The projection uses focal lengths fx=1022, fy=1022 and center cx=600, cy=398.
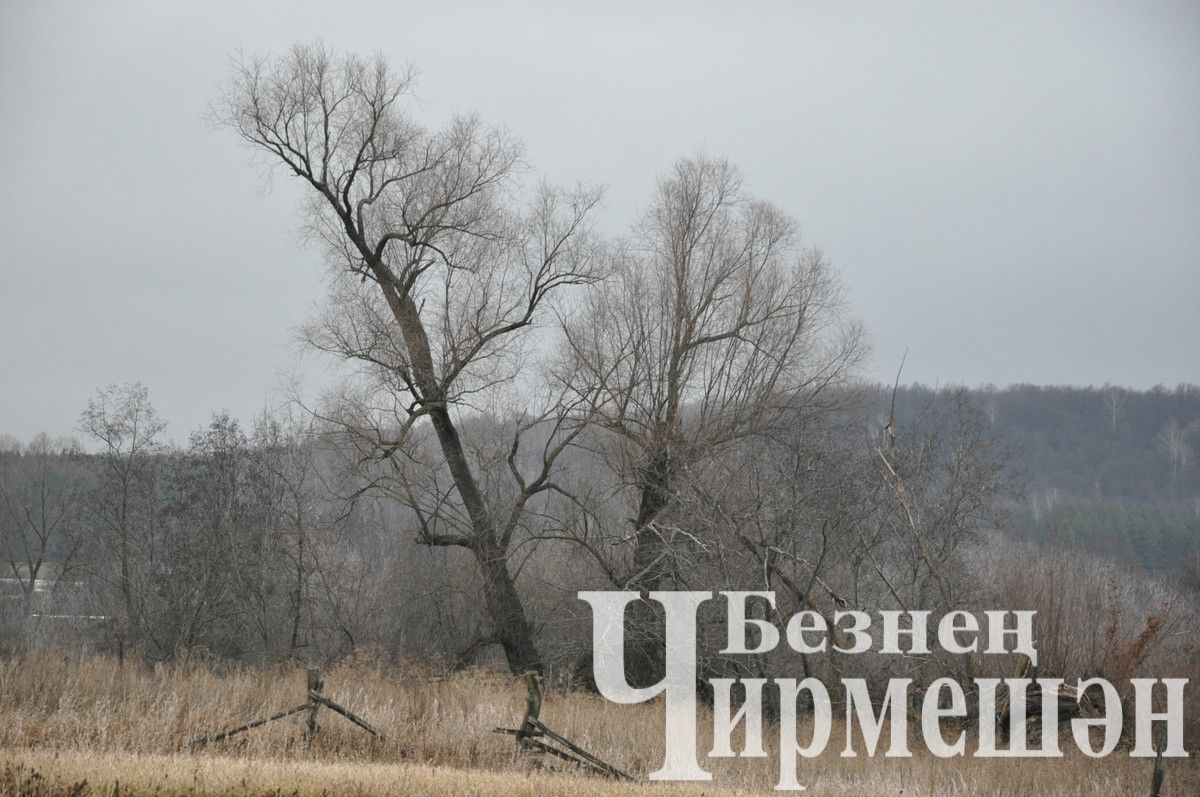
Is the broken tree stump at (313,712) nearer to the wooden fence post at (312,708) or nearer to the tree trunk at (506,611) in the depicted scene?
the wooden fence post at (312,708)

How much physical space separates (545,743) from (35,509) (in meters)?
50.0

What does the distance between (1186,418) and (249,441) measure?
70.6 meters

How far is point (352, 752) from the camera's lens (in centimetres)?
1481

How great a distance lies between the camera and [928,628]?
760 inches

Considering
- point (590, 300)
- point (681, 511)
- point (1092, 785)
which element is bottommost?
point (1092, 785)

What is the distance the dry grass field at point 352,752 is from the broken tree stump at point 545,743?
22cm

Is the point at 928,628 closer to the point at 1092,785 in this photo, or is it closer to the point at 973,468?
the point at 1092,785

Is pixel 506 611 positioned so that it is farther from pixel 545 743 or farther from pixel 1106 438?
pixel 1106 438

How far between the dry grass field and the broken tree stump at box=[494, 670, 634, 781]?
22 centimetres

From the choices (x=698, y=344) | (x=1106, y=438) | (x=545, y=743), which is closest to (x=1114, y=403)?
(x=1106, y=438)

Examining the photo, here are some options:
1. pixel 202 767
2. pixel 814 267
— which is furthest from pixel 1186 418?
pixel 202 767

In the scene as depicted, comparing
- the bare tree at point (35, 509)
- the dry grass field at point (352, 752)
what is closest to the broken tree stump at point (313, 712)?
the dry grass field at point (352, 752)

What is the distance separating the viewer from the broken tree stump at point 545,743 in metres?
14.3

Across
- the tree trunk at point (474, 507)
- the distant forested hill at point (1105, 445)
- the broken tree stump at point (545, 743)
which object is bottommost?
the broken tree stump at point (545, 743)
